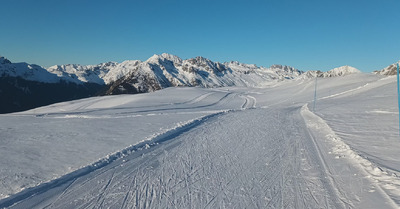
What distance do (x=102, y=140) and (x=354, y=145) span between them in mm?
11905

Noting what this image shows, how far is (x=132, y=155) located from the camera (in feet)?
35.0

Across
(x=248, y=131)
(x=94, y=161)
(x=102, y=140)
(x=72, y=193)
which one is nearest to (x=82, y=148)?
(x=102, y=140)

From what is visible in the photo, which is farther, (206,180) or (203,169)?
(203,169)

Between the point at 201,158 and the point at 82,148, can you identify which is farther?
the point at 82,148

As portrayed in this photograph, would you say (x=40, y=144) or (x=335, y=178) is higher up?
(x=40, y=144)

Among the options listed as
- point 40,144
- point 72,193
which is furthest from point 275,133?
point 40,144

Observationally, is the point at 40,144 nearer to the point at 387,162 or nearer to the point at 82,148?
the point at 82,148

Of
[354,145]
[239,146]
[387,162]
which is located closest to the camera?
[387,162]

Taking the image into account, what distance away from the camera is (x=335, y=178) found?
25.7ft

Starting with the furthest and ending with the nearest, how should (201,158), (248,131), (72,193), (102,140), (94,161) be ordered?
(248,131)
(102,140)
(201,158)
(94,161)
(72,193)

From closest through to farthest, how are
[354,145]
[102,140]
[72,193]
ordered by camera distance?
[72,193]
[354,145]
[102,140]

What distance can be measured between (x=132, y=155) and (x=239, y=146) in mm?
4912

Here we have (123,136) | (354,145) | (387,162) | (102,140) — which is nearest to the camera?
(387,162)

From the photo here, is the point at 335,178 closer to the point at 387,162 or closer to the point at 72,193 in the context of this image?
the point at 387,162
